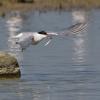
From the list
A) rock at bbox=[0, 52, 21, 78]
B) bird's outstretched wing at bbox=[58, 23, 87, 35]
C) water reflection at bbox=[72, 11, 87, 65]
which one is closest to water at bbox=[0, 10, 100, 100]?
water reflection at bbox=[72, 11, 87, 65]

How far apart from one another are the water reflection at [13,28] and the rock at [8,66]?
321 cm

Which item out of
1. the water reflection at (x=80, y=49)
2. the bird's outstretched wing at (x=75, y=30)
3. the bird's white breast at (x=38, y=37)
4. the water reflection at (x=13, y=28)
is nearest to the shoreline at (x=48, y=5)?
the water reflection at (x=13, y=28)

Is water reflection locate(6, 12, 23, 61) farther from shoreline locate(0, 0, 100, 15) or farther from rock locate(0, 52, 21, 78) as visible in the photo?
rock locate(0, 52, 21, 78)

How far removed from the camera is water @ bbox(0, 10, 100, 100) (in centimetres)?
1418

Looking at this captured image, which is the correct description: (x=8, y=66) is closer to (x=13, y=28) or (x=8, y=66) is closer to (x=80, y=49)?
(x=80, y=49)

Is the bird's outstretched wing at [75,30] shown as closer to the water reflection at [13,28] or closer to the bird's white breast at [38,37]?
the bird's white breast at [38,37]

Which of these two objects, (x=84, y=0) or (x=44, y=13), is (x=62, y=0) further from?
(x=44, y=13)

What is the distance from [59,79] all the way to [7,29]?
13.3 meters

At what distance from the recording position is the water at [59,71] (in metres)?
14.2

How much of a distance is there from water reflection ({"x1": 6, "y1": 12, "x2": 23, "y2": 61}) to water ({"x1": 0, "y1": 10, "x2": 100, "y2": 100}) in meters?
0.04

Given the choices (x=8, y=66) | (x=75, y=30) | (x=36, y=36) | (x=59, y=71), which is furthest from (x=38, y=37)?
(x=59, y=71)

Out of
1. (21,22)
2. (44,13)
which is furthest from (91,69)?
(44,13)

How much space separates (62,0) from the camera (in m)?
44.1

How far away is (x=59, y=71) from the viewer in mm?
17344
